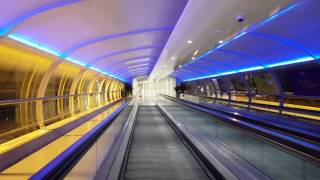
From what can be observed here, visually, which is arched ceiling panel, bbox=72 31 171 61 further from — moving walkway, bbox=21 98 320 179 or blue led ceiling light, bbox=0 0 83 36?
blue led ceiling light, bbox=0 0 83 36

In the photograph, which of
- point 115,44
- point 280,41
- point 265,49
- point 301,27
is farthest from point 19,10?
point 265,49

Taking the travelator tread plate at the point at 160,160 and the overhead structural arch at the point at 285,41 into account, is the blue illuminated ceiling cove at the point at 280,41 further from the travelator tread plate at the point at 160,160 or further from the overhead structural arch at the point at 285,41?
the travelator tread plate at the point at 160,160

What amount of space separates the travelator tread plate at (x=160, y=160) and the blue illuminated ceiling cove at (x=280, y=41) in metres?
3.53

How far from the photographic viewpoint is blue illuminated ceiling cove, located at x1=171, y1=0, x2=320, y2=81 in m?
7.91

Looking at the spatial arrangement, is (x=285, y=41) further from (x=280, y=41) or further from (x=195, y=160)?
(x=195, y=160)

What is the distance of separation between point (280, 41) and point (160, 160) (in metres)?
6.65

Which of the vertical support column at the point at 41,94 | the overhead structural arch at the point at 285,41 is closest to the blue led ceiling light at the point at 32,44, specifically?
the vertical support column at the point at 41,94

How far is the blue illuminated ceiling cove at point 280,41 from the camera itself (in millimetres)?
7910

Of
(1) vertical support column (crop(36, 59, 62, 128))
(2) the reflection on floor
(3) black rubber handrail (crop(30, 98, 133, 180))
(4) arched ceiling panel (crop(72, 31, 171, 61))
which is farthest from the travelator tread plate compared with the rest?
(4) arched ceiling panel (crop(72, 31, 171, 61))

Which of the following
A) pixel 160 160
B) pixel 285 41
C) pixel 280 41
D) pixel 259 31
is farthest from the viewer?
pixel 280 41

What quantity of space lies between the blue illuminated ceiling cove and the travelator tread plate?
11.6 feet

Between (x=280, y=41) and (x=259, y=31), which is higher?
(x=259, y=31)

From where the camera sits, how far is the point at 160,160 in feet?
22.3

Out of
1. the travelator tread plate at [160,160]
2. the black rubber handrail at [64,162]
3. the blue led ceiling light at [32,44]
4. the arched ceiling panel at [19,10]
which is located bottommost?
the travelator tread plate at [160,160]
